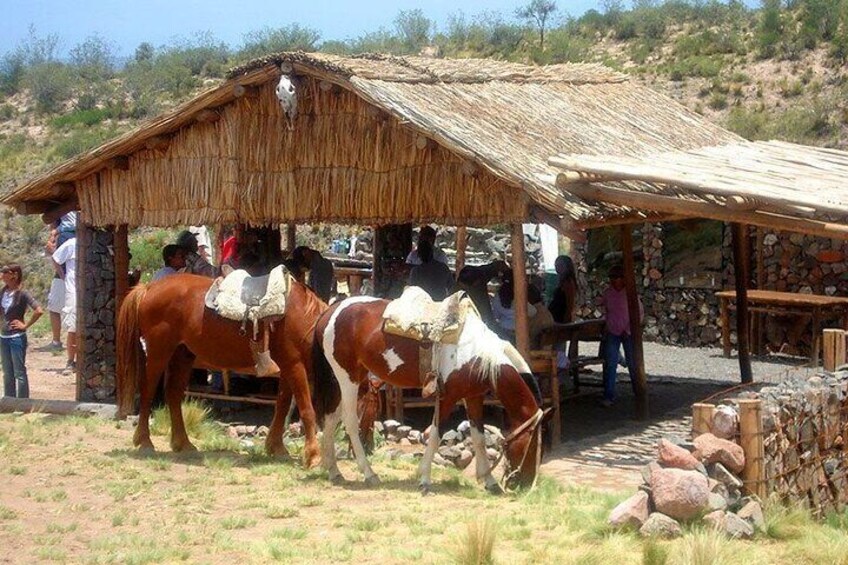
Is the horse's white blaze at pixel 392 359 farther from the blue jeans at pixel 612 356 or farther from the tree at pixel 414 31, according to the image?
the tree at pixel 414 31

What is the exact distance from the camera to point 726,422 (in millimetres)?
8523

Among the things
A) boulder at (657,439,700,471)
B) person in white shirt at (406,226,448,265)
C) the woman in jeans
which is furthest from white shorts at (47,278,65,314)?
boulder at (657,439,700,471)

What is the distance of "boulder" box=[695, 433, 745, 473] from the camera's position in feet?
27.3

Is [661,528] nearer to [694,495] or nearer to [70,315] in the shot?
[694,495]

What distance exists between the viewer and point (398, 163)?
489 inches

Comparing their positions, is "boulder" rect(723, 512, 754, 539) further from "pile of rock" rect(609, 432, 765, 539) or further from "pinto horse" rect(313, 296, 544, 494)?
"pinto horse" rect(313, 296, 544, 494)

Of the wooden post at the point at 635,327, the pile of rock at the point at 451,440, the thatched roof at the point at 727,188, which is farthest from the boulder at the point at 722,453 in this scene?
the wooden post at the point at 635,327

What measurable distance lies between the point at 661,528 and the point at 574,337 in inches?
234

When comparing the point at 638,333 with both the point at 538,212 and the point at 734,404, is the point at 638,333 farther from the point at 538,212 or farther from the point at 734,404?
the point at 734,404

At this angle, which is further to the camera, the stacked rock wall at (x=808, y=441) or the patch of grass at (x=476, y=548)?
the stacked rock wall at (x=808, y=441)

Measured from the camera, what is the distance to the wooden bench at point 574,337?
13.0 metres

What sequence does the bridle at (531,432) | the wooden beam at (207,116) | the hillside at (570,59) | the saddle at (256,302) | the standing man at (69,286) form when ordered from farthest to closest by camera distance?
1. the hillside at (570,59)
2. the standing man at (69,286)
3. the wooden beam at (207,116)
4. the saddle at (256,302)
5. the bridle at (531,432)

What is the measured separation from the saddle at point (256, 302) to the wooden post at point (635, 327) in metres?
4.12

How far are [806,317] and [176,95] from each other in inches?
1179
